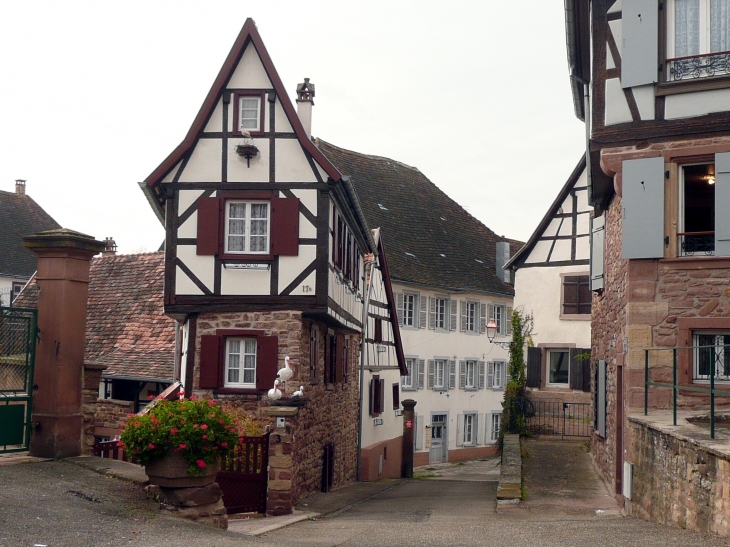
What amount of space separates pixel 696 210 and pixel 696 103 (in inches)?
72.1

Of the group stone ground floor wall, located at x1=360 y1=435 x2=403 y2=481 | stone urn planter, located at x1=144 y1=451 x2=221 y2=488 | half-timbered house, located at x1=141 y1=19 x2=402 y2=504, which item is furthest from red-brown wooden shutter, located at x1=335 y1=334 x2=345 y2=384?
stone urn planter, located at x1=144 y1=451 x2=221 y2=488

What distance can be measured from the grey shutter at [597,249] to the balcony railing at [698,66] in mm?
4716

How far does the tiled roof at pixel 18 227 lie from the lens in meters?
47.0

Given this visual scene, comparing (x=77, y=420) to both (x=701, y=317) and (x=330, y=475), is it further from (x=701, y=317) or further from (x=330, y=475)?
(x=330, y=475)

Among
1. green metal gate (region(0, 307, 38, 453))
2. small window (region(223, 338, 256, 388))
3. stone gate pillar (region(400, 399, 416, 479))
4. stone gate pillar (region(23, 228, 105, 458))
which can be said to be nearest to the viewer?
green metal gate (region(0, 307, 38, 453))

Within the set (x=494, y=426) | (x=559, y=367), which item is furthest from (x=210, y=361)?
(x=494, y=426)

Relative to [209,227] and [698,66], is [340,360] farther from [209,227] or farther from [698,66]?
[698,66]

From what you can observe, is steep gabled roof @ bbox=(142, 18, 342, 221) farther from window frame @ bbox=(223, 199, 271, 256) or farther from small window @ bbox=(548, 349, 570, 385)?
small window @ bbox=(548, 349, 570, 385)

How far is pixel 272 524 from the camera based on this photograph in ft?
47.2

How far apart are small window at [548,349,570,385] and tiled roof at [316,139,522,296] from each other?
736 centimetres

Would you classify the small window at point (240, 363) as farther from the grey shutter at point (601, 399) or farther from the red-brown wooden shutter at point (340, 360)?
the grey shutter at point (601, 399)

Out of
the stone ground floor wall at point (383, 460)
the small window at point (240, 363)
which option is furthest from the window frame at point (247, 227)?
the stone ground floor wall at point (383, 460)

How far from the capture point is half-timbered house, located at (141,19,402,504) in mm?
17969

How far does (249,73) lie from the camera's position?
18266 mm
